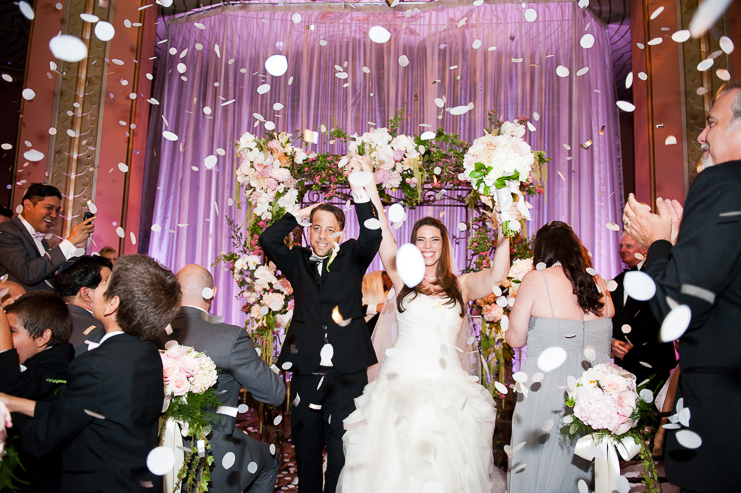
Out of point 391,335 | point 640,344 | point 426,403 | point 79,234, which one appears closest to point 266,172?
point 79,234

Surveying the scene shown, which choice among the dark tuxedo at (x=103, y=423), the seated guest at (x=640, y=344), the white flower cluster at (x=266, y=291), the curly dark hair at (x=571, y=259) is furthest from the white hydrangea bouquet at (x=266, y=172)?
the seated guest at (x=640, y=344)

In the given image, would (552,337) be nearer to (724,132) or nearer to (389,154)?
(724,132)

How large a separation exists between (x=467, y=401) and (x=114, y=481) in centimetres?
163

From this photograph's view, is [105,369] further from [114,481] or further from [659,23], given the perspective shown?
[659,23]

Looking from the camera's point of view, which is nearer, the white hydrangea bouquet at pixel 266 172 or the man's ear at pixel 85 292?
the man's ear at pixel 85 292

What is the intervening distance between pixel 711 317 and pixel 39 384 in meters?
A: 2.37

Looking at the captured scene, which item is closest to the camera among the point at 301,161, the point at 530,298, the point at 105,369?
the point at 105,369

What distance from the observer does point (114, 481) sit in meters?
1.74

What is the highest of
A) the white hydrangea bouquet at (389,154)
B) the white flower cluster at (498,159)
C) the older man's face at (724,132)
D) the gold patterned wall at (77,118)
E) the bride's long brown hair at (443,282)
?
the gold patterned wall at (77,118)

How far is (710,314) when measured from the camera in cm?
151

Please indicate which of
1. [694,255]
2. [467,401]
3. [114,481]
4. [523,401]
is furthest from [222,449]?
[694,255]

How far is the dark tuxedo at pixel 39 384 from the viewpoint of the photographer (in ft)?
6.38

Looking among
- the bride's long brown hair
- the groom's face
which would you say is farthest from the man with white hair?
the groom's face

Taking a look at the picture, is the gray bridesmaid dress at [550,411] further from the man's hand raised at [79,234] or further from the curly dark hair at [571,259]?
the man's hand raised at [79,234]
